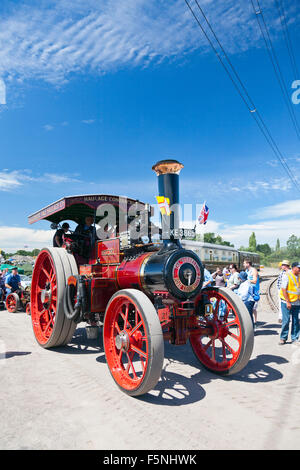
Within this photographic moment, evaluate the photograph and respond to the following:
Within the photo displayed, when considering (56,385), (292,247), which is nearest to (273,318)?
(56,385)

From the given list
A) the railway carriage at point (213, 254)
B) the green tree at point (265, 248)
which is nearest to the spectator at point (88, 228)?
the railway carriage at point (213, 254)

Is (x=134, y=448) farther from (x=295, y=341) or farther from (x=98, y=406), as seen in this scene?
(x=295, y=341)

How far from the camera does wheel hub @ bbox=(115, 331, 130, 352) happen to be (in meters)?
3.24

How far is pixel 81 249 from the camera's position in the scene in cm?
522

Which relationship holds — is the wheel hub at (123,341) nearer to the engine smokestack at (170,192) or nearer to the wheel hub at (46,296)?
the engine smokestack at (170,192)

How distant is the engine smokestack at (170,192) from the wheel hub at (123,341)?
116cm

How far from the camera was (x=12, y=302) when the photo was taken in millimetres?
9188

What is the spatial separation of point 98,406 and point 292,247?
112604mm

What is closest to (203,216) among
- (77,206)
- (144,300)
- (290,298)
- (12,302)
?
(290,298)

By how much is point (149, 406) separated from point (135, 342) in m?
0.61

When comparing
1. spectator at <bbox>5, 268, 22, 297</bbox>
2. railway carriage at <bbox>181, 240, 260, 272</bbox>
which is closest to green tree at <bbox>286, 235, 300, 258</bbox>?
railway carriage at <bbox>181, 240, 260, 272</bbox>

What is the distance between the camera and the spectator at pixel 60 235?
17.8ft
